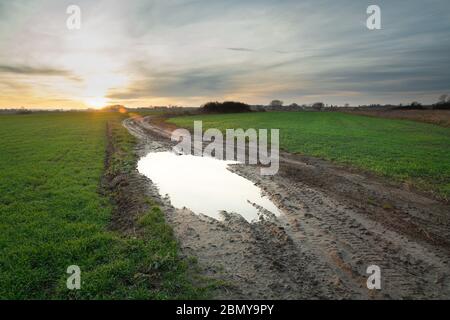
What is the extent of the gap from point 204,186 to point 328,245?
6.82 meters

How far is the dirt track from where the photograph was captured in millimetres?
6004

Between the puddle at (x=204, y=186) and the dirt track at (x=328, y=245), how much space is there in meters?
0.54

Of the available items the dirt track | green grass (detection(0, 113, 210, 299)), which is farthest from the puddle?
green grass (detection(0, 113, 210, 299))

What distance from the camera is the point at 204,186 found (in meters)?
13.5

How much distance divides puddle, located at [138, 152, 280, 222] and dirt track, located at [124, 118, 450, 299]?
535 mm

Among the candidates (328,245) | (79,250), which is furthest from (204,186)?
(328,245)

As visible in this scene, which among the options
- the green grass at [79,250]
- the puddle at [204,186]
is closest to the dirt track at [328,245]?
the puddle at [204,186]

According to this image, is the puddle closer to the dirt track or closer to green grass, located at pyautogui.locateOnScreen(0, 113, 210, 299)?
the dirt track

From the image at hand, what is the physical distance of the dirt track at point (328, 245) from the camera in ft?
19.7

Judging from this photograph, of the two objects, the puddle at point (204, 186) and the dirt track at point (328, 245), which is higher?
the puddle at point (204, 186)

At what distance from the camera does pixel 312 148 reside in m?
22.6

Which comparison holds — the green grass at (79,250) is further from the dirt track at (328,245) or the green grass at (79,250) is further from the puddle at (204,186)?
the puddle at (204,186)

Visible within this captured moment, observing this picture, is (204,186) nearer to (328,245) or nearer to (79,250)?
(79,250)
